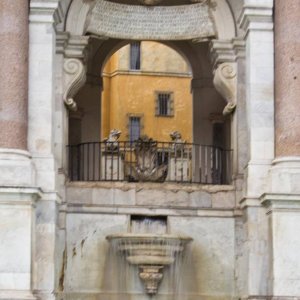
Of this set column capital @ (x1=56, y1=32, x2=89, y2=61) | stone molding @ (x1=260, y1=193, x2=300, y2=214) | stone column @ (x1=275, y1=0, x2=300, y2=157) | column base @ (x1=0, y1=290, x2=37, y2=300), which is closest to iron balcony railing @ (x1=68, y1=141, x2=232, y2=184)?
column capital @ (x1=56, y1=32, x2=89, y2=61)

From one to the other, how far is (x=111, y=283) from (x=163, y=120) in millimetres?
25814

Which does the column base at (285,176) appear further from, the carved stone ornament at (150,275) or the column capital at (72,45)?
the column capital at (72,45)

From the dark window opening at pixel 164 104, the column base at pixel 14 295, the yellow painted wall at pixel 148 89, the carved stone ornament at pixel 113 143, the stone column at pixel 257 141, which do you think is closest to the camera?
the column base at pixel 14 295

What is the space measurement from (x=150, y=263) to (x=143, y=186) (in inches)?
62.0

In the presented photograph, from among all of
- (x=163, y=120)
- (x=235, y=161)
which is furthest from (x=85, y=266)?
(x=163, y=120)

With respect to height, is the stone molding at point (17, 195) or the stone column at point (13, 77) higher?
the stone column at point (13, 77)

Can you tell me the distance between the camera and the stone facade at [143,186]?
20.8 metres

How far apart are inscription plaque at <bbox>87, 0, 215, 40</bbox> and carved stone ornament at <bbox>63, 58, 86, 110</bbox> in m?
0.96

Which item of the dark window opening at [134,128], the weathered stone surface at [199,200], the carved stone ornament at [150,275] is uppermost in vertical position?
the dark window opening at [134,128]

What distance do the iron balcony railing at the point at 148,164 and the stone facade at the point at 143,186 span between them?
1.05 metres

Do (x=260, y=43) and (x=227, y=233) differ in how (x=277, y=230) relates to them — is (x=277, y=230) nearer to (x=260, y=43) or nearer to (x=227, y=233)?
(x=227, y=233)

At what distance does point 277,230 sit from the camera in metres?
20.9

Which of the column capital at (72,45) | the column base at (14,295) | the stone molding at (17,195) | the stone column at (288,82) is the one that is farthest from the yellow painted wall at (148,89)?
the column base at (14,295)

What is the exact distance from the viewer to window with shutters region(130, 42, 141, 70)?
48.8 meters
